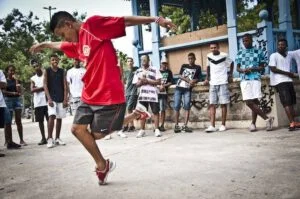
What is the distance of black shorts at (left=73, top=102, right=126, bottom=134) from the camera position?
11.4 feet

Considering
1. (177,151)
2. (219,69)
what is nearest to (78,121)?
(177,151)

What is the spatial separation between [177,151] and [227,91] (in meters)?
2.78

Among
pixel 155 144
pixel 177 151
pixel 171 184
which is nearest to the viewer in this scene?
pixel 171 184

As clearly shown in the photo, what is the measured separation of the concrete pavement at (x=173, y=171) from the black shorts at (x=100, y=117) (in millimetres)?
612

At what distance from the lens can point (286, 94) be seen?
22.0 ft

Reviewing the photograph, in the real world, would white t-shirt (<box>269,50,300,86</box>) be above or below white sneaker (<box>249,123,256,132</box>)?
above

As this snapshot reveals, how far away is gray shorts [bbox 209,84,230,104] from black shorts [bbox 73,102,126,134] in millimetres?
4270

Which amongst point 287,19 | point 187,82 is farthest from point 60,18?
point 287,19

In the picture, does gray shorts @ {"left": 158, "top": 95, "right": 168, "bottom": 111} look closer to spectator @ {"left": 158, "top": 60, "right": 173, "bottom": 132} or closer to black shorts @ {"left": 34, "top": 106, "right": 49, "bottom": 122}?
spectator @ {"left": 158, "top": 60, "right": 173, "bottom": 132}

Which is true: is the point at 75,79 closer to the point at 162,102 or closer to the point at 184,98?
the point at 162,102

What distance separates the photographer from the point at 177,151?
17.2 feet

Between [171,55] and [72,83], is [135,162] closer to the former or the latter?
[72,83]

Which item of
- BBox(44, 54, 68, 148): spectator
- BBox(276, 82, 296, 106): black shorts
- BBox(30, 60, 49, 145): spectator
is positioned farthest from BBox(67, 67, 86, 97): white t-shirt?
BBox(276, 82, 296, 106): black shorts

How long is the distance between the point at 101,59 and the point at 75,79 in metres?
4.16
